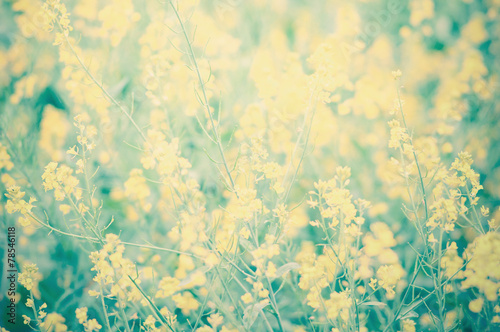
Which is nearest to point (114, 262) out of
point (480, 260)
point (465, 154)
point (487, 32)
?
point (480, 260)

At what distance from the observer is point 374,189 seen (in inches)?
96.4

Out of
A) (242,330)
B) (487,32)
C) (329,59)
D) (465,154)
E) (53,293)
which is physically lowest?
(53,293)

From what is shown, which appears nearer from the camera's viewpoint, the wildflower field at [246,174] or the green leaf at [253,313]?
the green leaf at [253,313]

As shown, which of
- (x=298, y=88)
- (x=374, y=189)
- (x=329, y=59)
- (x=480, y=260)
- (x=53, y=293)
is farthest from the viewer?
(x=374, y=189)

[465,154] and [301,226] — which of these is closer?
[465,154]

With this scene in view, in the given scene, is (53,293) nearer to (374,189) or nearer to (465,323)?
(374,189)

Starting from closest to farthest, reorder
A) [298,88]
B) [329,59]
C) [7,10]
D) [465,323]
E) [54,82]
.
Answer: [329,59]
[465,323]
[298,88]
[54,82]
[7,10]

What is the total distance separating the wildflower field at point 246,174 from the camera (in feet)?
4.48

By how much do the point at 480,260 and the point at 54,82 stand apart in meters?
3.01

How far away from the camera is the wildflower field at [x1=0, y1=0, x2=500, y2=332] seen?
1.36 meters

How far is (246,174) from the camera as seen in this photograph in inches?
53.5

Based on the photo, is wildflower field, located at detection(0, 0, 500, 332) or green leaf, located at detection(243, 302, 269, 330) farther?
wildflower field, located at detection(0, 0, 500, 332)

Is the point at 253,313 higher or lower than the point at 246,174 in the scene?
lower

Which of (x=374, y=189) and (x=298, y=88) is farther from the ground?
(x=298, y=88)
